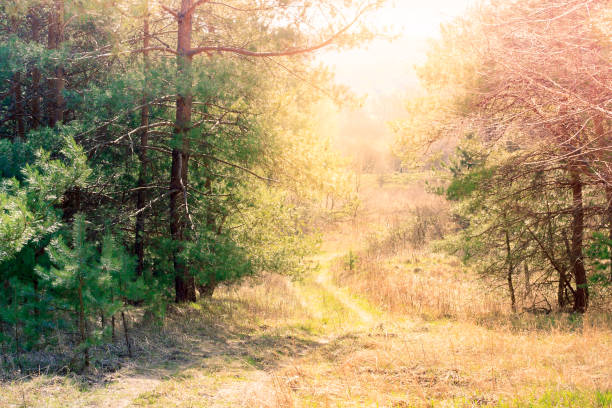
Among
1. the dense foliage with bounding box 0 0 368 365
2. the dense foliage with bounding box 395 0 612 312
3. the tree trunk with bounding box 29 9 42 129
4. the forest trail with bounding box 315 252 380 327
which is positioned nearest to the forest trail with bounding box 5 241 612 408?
the dense foliage with bounding box 0 0 368 365

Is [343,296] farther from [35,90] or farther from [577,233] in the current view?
[35,90]

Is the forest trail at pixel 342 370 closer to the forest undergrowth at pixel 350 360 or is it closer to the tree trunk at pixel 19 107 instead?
the forest undergrowth at pixel 350 360

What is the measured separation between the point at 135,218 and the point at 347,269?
8.87m

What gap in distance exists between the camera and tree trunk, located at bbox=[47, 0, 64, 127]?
9.40 metres

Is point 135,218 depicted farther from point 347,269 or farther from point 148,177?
point 347,269

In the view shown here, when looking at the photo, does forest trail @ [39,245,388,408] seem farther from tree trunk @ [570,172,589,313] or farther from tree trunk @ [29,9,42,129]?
tree trunk @ [29,9,42,129]

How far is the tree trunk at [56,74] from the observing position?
9.40 meters

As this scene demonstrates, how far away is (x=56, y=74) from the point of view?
974 cm

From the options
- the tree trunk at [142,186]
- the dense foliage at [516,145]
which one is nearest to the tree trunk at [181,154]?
the tree trunk at [142,186]

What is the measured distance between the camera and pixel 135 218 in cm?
895

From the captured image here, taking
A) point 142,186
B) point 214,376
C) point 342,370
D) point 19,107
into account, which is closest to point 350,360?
point 342,370

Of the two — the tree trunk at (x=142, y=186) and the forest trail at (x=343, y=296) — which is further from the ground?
the tree trunk at (x=142, y=186)

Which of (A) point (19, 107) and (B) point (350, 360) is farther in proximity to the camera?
(A) point (19, 107)

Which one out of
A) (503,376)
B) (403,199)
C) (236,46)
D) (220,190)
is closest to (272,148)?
(220,190)
